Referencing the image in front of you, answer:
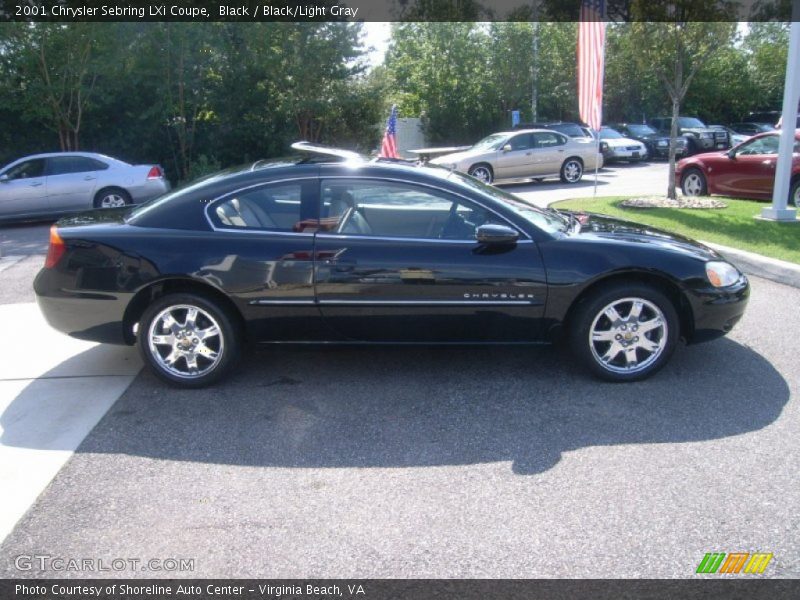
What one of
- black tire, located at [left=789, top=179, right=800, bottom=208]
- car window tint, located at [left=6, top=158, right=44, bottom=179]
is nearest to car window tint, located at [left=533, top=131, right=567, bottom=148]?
black tire, located at [left=789, top=179, right=800, bottom=208]

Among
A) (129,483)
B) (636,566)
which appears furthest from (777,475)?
(129,483)

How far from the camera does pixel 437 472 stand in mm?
3797

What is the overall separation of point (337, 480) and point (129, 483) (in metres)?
1.06

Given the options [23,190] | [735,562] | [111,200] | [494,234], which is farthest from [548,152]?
[735,562]

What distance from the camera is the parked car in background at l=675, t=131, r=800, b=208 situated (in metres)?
12.6

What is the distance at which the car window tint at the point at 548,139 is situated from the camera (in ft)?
62.3

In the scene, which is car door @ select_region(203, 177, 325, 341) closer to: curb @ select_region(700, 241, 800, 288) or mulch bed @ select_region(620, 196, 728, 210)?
curb @ select_region(700, 241, 800, 288)

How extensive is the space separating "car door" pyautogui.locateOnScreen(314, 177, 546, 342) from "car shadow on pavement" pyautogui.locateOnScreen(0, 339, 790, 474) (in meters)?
0.33

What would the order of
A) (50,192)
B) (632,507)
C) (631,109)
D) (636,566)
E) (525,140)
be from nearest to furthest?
(636,566), (632,507), (50,192), (525,140), (631,109)

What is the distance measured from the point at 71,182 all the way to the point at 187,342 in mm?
11047

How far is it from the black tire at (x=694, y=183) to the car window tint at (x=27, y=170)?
12399mm

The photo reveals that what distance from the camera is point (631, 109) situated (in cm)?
3709

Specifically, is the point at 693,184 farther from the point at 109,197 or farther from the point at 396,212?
the point at 109,197

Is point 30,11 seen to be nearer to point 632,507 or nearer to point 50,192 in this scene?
point 50,192
